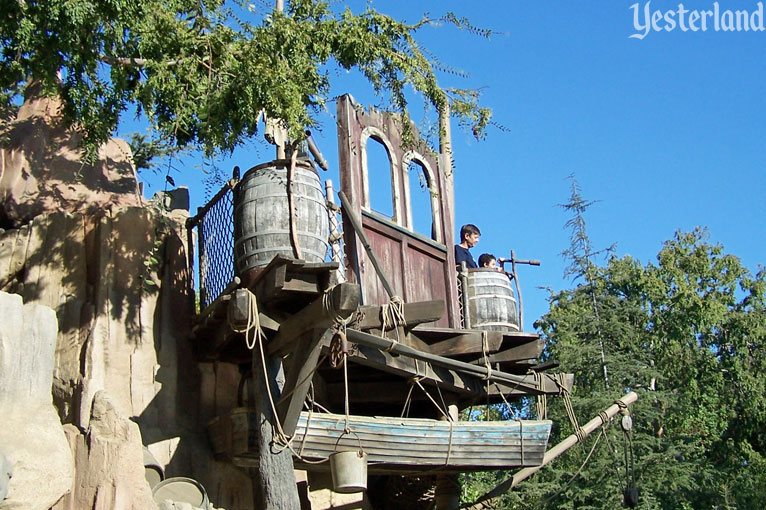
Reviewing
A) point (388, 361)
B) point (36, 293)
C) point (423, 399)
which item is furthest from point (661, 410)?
point (36, 293)

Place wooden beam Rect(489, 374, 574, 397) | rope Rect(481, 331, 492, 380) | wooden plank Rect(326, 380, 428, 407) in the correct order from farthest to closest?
wooden beam Rect(489, 374, 574, 397), wooden plank Rect(326, 380, 428, 407), rope Rect(481, 331, 492, 380)

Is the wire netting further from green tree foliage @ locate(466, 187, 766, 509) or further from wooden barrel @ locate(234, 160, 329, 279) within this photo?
green tree foliage @ locate(466, 187, 766, 509)

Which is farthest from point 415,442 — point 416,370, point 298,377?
point 298,377

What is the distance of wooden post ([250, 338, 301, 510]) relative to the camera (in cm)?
912

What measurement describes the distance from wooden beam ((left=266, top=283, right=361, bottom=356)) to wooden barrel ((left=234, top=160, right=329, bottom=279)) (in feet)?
2.00

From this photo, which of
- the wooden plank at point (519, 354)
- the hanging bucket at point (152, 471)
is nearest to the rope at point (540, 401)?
the wooden plank at point (519, 354)

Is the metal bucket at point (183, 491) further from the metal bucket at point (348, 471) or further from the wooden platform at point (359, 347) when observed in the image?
the metal bucket at point (348, 471)

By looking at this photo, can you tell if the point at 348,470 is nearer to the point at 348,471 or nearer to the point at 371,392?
the point at 348,471

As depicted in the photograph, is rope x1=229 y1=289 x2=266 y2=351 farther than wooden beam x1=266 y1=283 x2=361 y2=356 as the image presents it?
Yes

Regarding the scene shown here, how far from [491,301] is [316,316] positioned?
3.09 meters

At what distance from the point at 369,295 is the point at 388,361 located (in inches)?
24.8

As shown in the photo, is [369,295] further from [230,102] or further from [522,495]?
[522,495]

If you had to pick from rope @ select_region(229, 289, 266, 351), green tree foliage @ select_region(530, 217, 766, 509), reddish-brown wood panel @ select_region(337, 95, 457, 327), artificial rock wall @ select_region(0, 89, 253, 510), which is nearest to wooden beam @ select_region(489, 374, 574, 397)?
reddish-brown wood panel @ select_region(337, 95, 457, 327)

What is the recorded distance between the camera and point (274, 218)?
9531 mm
